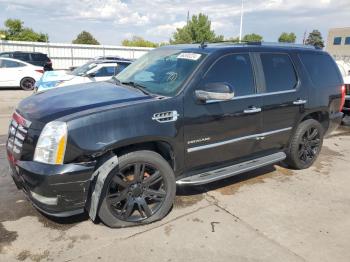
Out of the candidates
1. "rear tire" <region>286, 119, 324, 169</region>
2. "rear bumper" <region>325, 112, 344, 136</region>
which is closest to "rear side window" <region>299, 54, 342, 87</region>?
"rear bumper" <region>325, 112, 344, 136</region>

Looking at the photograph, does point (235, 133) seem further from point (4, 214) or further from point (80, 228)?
point (4, 214)

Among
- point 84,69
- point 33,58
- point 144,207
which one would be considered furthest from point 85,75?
point 33,58

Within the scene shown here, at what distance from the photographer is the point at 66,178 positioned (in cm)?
306

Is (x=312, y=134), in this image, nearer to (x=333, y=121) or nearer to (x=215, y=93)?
(x=333, y=121)

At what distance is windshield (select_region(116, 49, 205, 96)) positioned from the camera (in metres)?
3.88

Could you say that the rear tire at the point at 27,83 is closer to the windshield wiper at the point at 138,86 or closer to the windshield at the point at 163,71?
the windshield at the point at 163,71

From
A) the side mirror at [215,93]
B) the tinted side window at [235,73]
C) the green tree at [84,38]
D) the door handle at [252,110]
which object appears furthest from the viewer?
the green tree at [84,38]

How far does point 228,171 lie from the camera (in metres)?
4.20

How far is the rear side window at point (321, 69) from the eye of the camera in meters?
5.24

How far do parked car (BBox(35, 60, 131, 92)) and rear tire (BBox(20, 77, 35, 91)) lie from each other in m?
5.77

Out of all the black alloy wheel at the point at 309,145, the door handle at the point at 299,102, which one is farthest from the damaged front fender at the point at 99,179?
the black alloy wheel at the point at 309,145

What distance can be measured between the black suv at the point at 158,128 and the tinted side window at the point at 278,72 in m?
0.01

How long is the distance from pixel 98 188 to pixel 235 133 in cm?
185

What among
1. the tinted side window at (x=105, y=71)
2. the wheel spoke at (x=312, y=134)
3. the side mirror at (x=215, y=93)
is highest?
the side mirror at (x=215, y=93)
